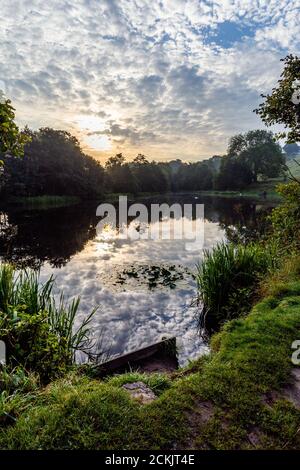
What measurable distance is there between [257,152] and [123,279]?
300 feet

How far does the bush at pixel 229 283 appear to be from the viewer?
902 cm

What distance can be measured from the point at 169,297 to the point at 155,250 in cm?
812

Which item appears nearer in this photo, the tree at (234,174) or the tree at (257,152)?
the tree at (257,152)

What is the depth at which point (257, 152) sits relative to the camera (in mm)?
92312

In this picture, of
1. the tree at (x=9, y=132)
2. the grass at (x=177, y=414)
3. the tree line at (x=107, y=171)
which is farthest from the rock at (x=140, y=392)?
the tree line at (x=107, y=171)

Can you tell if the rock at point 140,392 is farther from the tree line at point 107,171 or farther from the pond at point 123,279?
the tree line at point 107,171

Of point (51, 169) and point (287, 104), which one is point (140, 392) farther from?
point (51, 169)

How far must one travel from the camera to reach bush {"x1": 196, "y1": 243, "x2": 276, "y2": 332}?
902 cm

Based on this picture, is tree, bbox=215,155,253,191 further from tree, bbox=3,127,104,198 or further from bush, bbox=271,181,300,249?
bush, bbox=271,181,300,249

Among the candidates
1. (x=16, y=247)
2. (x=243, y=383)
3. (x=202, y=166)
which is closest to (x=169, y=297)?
(x=243, y=383)

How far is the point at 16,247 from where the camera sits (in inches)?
744

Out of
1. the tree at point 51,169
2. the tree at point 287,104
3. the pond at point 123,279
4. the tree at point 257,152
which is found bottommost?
the pond at point 123,279

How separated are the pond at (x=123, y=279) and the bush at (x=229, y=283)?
60 centimetres

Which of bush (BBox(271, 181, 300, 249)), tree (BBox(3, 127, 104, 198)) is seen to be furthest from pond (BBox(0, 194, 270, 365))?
tree (BBox(3, 127, 104, 198))
